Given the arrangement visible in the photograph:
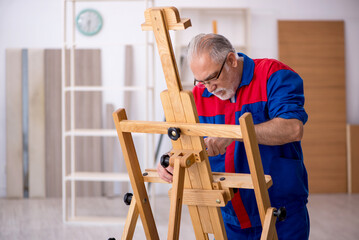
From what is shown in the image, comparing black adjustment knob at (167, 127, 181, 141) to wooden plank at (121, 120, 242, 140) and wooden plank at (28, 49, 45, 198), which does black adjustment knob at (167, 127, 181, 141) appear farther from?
wooden plank at (28, 49, 45, 198)

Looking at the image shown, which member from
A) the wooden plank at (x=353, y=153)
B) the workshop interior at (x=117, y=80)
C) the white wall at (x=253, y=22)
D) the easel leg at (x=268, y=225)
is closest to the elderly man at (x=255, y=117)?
the easel leg at (x=268, y=225)

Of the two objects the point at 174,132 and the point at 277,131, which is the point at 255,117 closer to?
the point at 277,131

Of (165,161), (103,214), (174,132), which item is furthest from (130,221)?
(103,214)

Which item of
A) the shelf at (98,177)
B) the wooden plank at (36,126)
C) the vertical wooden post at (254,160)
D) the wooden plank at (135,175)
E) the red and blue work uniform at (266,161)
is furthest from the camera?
the wooden plank at (36,126)

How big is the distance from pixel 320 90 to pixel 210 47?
4.66 m

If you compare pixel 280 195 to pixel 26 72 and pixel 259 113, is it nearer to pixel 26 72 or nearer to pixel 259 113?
pixel 259 113

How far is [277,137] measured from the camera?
1.75 meters

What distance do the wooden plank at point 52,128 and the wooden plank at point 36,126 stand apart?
52 millimetres

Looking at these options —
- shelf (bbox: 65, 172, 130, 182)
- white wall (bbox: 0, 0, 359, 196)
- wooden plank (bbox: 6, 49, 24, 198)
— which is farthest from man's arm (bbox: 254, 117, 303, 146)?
wooden plank (bbox: 6, 49, 24, 198)

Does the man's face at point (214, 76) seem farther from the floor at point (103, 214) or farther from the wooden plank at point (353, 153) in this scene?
the wooden plank at point (353, 153)

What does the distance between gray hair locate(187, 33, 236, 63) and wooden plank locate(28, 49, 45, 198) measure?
4.46 m

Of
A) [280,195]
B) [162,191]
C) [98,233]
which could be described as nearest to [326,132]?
[162,191]

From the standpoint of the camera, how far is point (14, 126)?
5914 mm

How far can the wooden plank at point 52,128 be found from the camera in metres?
5.91
